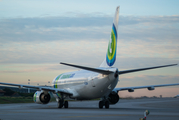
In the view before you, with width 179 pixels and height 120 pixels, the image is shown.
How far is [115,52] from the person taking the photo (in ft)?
97.2

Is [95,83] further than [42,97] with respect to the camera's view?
No

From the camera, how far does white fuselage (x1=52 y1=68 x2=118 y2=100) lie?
1126 inches

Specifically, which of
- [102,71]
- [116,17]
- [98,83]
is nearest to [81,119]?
[102,71]

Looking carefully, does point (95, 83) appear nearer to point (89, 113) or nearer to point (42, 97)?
point (89, 113)

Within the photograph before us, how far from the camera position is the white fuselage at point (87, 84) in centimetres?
2859

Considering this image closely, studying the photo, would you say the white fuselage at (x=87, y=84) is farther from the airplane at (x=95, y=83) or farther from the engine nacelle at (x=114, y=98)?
the engine nacelle at (x=114, y=98)

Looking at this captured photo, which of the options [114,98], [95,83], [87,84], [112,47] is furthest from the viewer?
[114,98]

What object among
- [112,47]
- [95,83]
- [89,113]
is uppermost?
[112,47]

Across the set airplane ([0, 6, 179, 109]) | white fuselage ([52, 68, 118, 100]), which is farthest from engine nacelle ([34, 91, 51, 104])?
white fuselage ([52, 68, 118, 100])

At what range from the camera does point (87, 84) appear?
102 ft

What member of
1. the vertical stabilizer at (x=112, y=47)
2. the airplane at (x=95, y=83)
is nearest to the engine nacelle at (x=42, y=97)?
the airplane at (x=95, y=83)

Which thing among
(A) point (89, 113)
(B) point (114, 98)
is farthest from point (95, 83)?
(A) point (89, 113)

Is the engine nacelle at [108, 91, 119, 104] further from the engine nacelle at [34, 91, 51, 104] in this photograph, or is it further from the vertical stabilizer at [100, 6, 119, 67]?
the engine nacelle at [34, 91, 51, 104]

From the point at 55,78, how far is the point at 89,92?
1047cm
